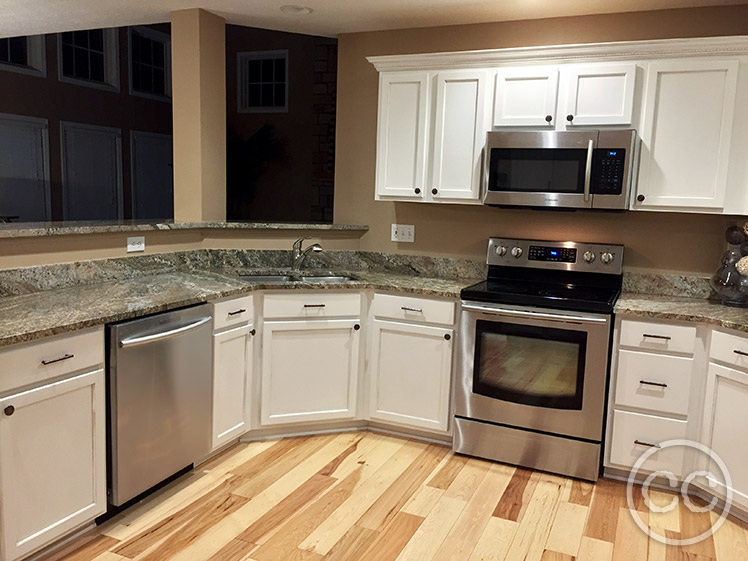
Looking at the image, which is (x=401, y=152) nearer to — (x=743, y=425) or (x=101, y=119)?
(x=743, y=425)

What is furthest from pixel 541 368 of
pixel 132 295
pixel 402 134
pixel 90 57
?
pixel 90 57

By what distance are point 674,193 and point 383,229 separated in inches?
64.7

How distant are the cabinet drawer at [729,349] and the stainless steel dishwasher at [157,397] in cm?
220

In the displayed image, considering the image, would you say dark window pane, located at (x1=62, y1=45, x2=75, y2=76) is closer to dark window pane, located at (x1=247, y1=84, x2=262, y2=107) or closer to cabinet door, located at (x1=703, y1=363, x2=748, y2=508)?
dark window pane, located at (x1=247, y1=84, x2=262, y2=107)

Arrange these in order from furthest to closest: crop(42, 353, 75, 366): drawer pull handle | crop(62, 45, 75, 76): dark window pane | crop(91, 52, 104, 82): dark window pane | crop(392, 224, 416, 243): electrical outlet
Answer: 1. crop(91, 52, 104, 82): dark window pane
2. crop(62, 45, 75, 76): dark window pane
3. crop(392, 224, 416, 243): electrical outlet
4. crop(42, 353, 75, 366): drawer pull handle

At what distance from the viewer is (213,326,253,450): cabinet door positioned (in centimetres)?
281

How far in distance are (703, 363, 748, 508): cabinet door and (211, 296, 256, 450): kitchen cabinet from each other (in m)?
2.13

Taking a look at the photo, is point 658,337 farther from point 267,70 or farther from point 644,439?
point 267,70

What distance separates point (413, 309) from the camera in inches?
123

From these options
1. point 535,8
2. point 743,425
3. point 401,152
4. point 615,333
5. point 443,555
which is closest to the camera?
point 443,555

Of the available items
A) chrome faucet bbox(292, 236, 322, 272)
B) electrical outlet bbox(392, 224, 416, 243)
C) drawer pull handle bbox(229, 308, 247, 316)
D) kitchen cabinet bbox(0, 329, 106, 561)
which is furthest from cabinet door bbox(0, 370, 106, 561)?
electrical outlet bbox(392, 224, 416, 243)

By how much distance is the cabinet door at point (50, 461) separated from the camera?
73.9 inches

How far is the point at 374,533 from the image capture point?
2.34m

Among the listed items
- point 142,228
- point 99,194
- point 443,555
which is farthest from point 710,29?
point 99,194
